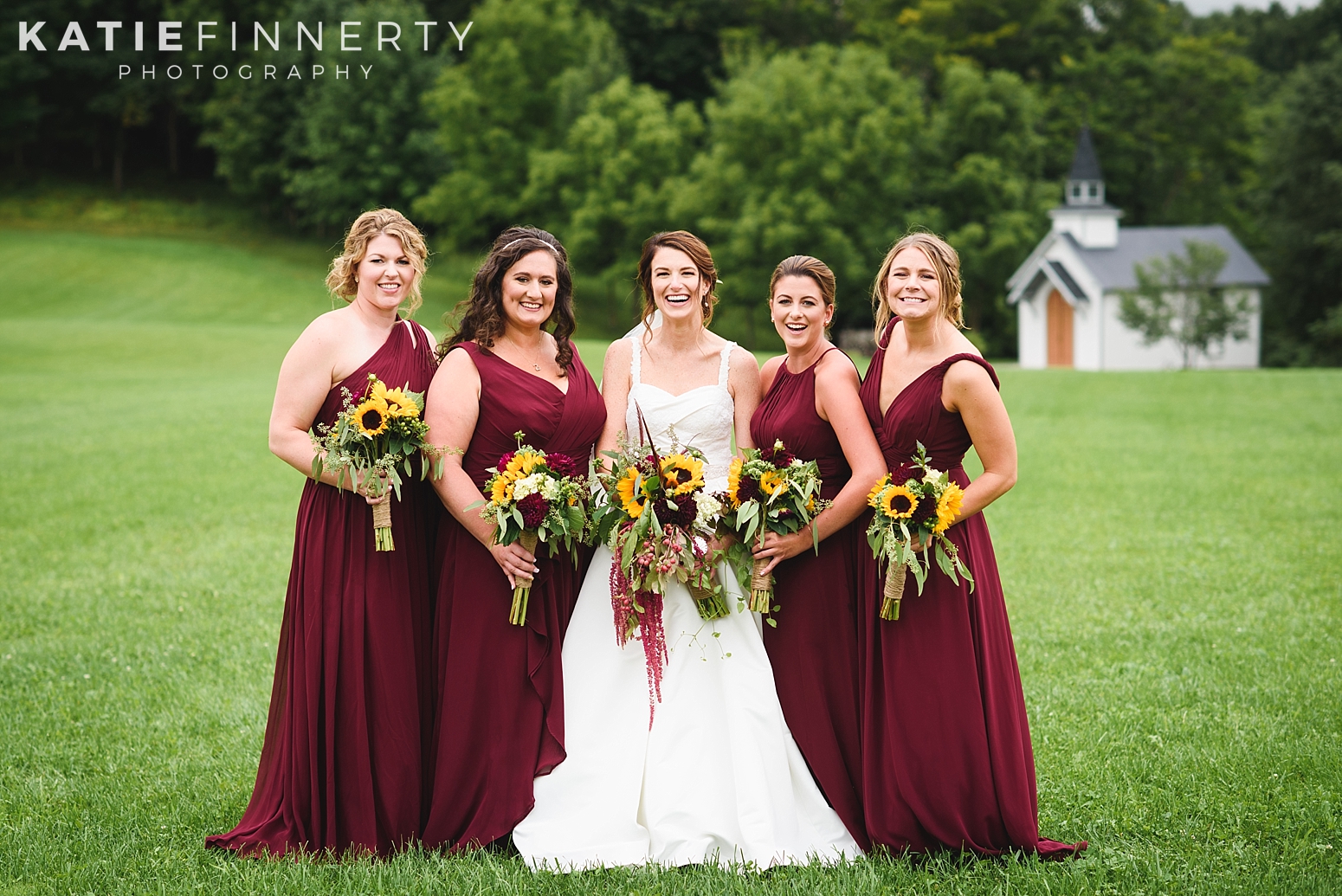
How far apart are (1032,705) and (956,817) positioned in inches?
115

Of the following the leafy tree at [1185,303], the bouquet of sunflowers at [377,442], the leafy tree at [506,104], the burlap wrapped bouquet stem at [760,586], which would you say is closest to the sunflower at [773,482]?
the burlap wrapped bouquet stem at [760,586]

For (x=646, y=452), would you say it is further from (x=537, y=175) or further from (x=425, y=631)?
(x=537, y=175)

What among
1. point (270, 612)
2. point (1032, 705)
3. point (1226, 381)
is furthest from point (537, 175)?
point (1032, 705)

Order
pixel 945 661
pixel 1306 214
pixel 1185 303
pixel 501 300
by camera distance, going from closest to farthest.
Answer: pixel 945 661, pixel 501 300, pixel 1185 303, pixel 1306 214

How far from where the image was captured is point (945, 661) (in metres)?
4.95

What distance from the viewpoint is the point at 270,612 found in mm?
10102

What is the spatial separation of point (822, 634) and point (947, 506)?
986 mm

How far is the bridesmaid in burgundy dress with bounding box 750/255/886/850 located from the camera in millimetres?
5121

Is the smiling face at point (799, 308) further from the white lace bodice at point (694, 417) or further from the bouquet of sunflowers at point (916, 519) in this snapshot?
the bouquet of sunflowers at point (916, 519)

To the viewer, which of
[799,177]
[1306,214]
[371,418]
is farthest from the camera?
[1306,214]

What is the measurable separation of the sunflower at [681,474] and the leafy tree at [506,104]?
4891 centimetres

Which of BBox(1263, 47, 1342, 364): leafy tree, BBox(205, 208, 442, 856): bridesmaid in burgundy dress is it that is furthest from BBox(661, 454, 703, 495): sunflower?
BBox(1263, 47, 1342, 364): leafy tree

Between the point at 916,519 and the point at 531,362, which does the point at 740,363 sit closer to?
the point at 531,362

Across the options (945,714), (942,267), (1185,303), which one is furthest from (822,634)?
(1185,303)
